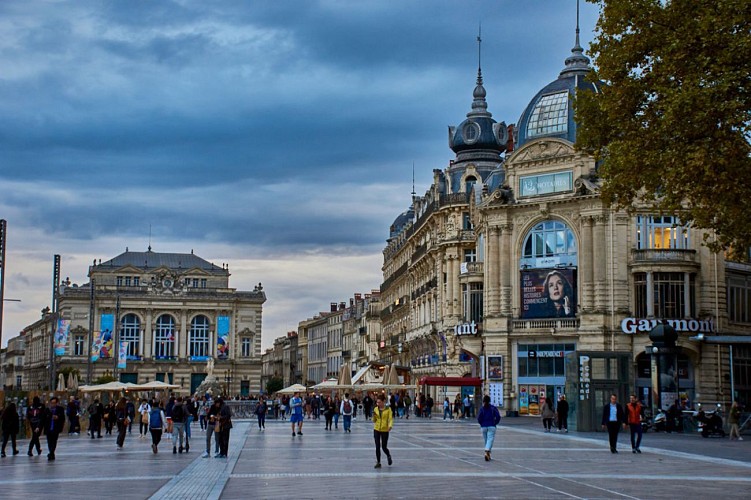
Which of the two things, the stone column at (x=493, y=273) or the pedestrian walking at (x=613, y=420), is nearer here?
the pedestrian walking at (x=613, y=420)

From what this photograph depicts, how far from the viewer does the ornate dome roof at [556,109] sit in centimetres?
6259

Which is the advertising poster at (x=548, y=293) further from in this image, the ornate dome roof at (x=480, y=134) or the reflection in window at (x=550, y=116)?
the ornate dome roof at (x=480, y=134)

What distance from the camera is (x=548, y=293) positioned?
206 feet

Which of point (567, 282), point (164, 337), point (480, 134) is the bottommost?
point (164, 337)

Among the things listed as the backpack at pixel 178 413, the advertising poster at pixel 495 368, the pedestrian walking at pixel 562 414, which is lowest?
the pedestrian walking at pixel 562 414

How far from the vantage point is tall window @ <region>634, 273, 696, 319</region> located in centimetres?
5956

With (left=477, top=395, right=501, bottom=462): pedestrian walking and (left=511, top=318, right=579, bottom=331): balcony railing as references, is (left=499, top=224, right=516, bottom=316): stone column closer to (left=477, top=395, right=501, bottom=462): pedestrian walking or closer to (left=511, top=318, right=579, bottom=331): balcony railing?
(left=511, top=318, right=579, bottom=331): balcony railing

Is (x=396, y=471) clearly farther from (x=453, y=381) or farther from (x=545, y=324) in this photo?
(x=453, y=381)

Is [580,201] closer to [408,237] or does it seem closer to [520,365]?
[520,365]

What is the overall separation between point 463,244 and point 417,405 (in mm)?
11701

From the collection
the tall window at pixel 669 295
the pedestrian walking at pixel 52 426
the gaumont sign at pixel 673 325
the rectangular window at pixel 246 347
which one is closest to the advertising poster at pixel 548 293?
the gaumont sign at pixel 673 325

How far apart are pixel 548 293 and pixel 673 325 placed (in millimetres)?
7385

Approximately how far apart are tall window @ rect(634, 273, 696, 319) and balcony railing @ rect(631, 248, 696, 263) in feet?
2.79

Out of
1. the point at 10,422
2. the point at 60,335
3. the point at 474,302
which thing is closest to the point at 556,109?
the point at 474,302
